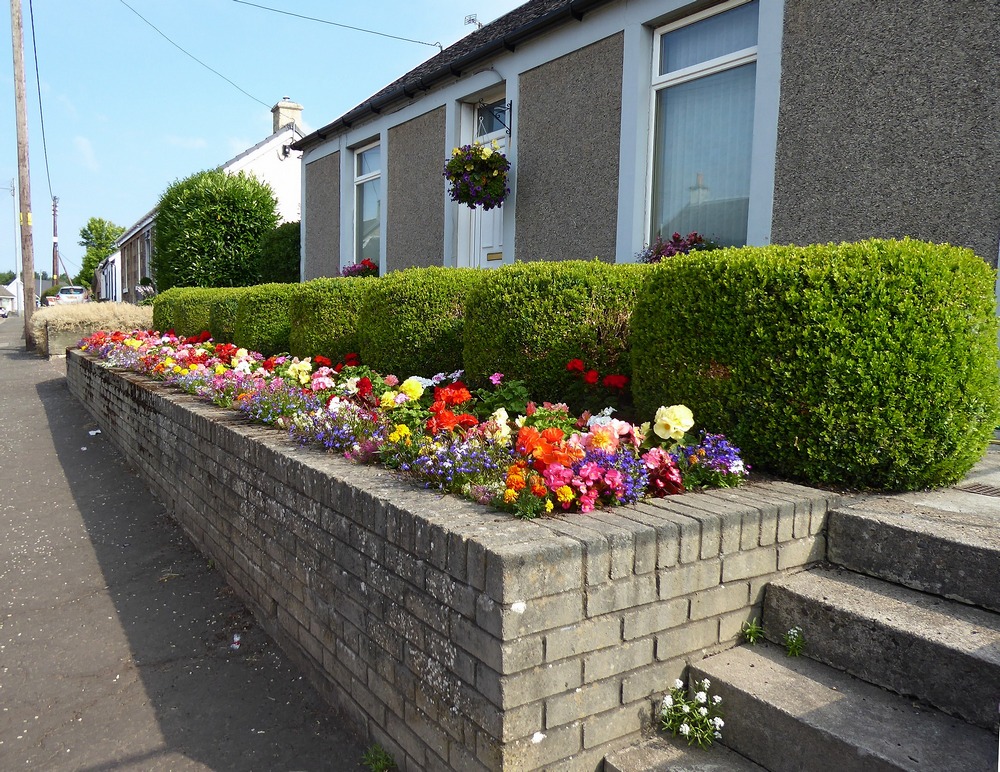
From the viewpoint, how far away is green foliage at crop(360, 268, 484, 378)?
5223 mm

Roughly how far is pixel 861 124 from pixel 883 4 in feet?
2.49

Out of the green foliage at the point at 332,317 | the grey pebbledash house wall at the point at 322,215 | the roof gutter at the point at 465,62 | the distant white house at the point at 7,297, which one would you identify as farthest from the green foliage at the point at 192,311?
the distant white house at the point at 7,297

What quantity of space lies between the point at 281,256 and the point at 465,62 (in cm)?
856

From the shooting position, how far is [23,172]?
18.1 metres

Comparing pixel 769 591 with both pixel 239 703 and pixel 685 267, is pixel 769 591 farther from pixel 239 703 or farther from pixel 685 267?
pixel 239 703

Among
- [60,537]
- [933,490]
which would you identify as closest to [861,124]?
[933,490]

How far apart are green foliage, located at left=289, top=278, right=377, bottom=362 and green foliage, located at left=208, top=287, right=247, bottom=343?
3016mm

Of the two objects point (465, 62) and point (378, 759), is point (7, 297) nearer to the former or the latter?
point (465, 62)

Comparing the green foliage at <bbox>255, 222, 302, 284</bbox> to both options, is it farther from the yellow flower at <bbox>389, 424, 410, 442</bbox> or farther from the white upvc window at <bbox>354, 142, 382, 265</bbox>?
the yellow flower at <bbox>389, 424, 410, 442</bbox>

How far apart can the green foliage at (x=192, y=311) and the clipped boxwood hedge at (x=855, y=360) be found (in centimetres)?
859

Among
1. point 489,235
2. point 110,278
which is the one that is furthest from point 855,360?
point 110,278

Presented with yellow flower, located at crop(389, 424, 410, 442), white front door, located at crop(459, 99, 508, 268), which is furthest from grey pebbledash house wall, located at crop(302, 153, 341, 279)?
yellow flower, located at crop(389, 424, 410, 442)

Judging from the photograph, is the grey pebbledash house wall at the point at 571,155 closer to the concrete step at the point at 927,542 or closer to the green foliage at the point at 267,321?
the green foliage at the point at 267,321

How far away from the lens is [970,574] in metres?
2.34
